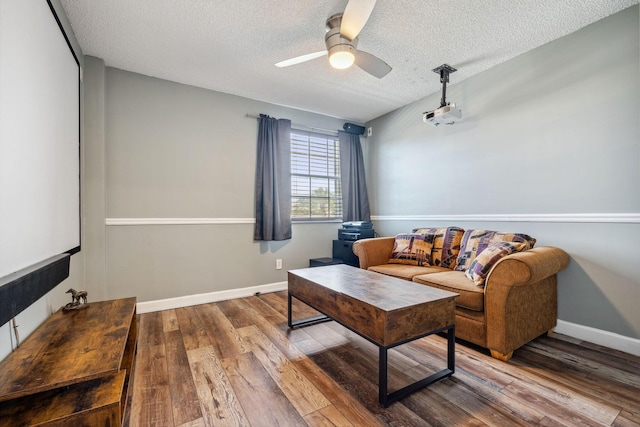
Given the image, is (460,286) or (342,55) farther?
(460,286)

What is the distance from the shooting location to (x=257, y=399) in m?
1.48

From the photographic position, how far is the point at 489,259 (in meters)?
2.03

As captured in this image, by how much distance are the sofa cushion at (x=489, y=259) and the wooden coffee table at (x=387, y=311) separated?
47 centimetres

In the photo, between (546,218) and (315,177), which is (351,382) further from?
(315,177)

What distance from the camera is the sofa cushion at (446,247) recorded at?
2.76 metres

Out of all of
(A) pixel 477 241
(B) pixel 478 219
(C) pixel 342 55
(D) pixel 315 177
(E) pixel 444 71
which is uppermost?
(E) pixel 444 71

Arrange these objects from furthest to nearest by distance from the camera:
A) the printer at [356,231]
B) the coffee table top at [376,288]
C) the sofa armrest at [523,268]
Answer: the printer at [356,231] → the sofa armrest at [523,268] → the coffee table top at [376,288]

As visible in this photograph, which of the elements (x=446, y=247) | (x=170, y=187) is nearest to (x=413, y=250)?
(x=446, y=247)

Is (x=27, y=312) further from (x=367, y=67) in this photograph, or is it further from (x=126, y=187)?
(x=367, y=67)

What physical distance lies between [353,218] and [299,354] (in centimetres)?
244

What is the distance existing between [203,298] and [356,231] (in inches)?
79.0

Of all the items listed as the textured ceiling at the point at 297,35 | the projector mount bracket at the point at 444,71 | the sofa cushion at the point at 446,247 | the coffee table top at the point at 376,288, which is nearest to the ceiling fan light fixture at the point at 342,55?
the textured ceiling at the point at 297,35

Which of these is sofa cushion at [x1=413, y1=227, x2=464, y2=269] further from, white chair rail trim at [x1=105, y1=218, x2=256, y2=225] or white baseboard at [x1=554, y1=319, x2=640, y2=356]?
white chair rail trim at [x1=105, y1=218, x2=256, y2=225]

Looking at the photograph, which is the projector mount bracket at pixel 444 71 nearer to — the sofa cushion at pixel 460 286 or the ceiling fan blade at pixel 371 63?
the ceiling fan blade at pixel 371 63
